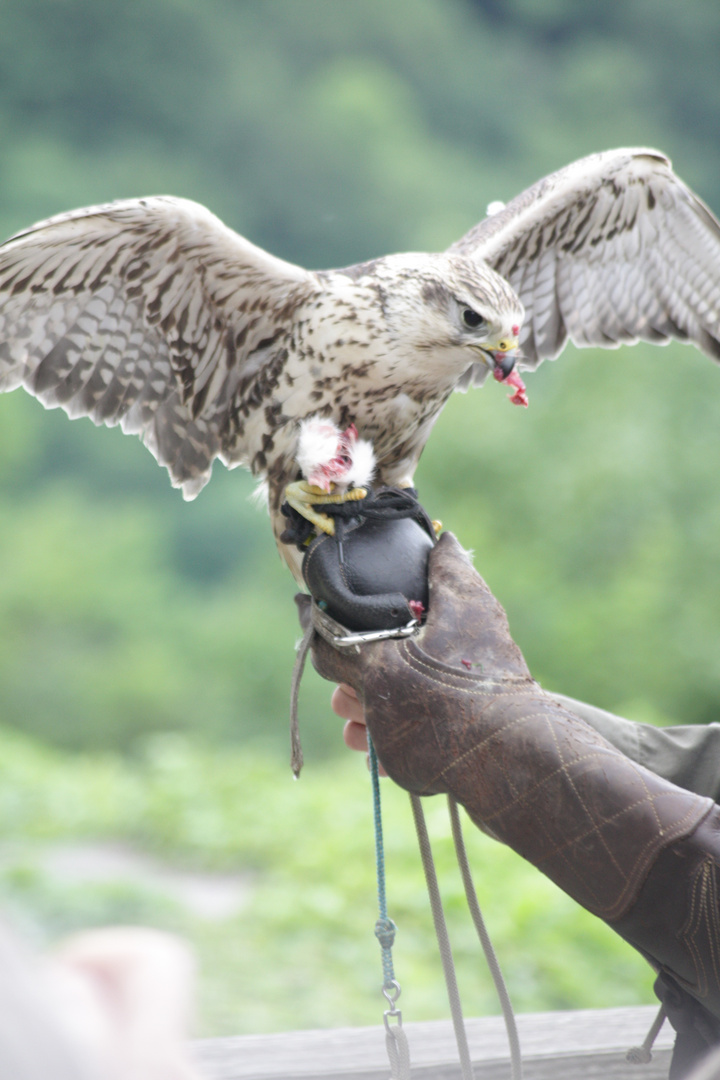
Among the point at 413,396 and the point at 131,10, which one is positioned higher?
the point at 131,10

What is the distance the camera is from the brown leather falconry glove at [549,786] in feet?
3.35

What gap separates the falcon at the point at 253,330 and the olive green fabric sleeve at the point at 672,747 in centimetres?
57

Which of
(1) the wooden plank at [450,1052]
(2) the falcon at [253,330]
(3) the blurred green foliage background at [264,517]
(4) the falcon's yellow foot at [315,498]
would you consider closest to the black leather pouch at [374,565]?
(4) the falcon's yellow foot at [315,498]

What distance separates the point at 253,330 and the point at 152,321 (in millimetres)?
186

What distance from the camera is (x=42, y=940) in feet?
1.91

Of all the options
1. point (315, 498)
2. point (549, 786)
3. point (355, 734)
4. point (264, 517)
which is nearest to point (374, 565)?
point (315, 498)

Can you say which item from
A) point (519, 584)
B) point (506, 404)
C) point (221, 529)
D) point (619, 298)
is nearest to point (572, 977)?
point (619, 298)

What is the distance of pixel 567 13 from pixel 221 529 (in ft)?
21.0

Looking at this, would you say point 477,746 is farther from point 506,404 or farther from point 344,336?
point 506,404

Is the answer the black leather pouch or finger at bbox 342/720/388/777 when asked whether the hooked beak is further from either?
finger at bbox 342/720/388/777

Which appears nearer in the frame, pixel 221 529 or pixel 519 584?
pixel 519 584

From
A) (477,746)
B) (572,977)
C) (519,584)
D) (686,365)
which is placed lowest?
(572,977)

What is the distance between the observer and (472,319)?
1.75 meters

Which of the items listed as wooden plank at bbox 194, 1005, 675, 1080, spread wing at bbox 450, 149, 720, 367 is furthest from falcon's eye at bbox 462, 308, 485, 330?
wooden plank at bbox 194, 1005, 675, 1080
